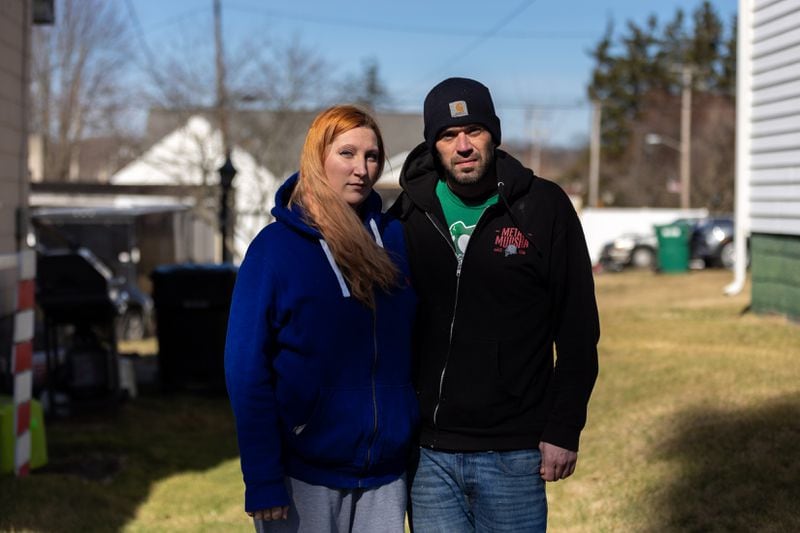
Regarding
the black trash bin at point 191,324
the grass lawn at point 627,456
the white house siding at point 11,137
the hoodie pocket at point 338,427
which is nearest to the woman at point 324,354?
the hoodie pocket at point 338,427

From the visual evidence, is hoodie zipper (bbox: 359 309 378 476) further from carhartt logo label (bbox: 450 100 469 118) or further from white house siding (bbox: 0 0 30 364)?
white house siding (bbox: 0 0 30 364)

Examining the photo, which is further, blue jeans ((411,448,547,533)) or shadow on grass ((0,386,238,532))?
shadow on grass ((0,386,238,532))

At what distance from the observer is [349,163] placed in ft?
10.1

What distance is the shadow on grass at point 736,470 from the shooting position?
17.6 feet

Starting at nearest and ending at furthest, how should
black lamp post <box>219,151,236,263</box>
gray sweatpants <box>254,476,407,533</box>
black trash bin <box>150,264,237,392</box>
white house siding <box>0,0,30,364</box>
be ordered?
gray sweatpants <box>254,476,407,533</box> < white house siding <box>0,0,30,364</box> < black trash bin <box>150,264,237,392</box> < black lamp post <box>219,151,236,263</box>

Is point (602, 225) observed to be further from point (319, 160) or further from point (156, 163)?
point (319, 160)

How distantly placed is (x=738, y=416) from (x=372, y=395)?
4.44m

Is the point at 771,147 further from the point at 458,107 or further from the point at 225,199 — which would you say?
the point at 458,107

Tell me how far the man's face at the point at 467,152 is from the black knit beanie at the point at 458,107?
23 millimetres

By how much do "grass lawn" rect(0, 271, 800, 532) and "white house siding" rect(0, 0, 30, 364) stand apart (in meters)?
1.23

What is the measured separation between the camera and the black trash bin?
1136 centimetres

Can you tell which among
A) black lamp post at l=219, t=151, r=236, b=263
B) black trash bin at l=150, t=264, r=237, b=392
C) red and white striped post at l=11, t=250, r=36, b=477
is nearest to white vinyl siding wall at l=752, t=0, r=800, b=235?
black trash bin at l=150, t=264, r=237, b=392

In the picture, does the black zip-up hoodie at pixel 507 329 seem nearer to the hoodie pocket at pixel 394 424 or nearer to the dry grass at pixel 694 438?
the hoodie pocket at pixel 394 424

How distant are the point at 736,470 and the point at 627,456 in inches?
42.4
